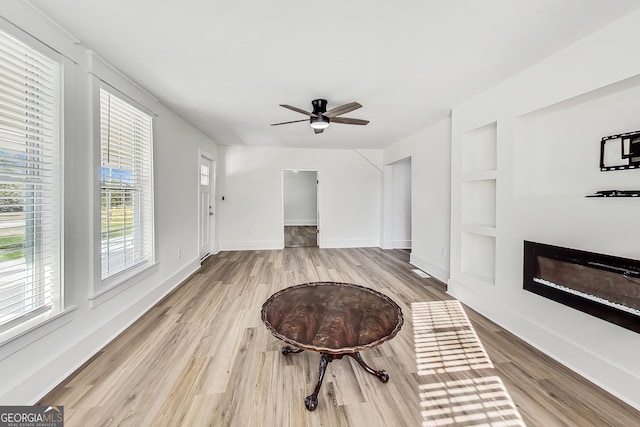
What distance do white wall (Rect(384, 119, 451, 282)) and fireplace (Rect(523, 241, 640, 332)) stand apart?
5.26 feet

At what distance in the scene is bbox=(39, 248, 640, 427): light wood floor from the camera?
1359 millimetres

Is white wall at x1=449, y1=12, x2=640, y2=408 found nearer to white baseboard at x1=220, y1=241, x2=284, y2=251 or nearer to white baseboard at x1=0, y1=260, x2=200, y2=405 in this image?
white baseboard at x1=0, y1=260, x2=200, y2=405

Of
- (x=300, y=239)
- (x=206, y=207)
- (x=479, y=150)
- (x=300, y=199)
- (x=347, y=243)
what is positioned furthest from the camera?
(x=300, y=199)

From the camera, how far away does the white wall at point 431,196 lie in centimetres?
362

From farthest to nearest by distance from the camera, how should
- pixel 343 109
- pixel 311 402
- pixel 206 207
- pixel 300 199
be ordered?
1. pixel 300 199
2. pixel 206 207
3. pixel 343 109
4. pixel 311 402

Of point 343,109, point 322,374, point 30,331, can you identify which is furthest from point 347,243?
point 30,331

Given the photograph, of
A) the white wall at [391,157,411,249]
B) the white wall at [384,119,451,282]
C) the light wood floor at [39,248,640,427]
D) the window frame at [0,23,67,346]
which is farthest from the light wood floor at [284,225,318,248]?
the window frame at [0,23,67,346]

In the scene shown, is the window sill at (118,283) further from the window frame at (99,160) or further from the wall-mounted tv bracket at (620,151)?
the wall-mounted tv bracket at (620,151)

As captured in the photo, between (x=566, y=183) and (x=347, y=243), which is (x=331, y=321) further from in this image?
(x=347, y=243)

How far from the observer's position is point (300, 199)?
32.3 ft

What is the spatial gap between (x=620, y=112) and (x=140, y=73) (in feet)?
12.6

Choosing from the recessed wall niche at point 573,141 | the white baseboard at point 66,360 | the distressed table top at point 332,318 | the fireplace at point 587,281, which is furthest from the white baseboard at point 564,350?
the white baseboard at point 66,360

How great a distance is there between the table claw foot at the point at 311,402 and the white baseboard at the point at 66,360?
1.61 meters

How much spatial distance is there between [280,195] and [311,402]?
4598 millimetres
